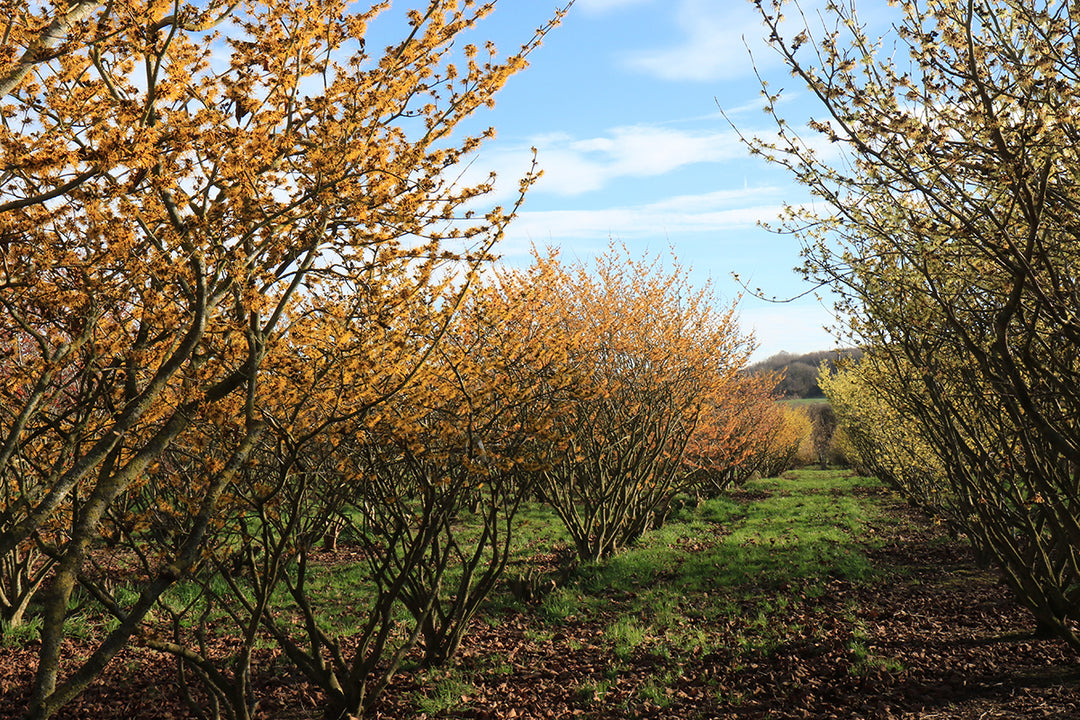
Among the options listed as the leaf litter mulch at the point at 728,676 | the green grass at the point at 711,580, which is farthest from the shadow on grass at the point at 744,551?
the leaf litter mulch at the point at 728,676

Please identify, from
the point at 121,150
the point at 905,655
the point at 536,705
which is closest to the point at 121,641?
the point at 121,150

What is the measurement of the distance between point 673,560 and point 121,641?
8.88 meters

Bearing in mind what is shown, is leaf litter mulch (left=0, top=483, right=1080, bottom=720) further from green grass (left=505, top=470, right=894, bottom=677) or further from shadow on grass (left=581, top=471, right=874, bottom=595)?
shadow on grass (left=581, top=471, right=874, bottom=595)

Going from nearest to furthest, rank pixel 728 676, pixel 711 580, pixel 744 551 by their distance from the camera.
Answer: pixel 728 676
pixel 711 580
pixel 744 551

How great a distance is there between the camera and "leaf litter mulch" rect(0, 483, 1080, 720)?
5535mm

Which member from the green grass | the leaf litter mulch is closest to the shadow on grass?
the green grass

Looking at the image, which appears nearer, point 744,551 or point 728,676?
point 728,676

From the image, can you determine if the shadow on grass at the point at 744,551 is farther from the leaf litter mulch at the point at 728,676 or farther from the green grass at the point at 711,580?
the leaf litter mulch at the point at 728,676

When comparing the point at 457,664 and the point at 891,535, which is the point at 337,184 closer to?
the point at 457,664

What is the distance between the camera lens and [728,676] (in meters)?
6.28

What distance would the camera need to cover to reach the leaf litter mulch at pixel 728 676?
5.54m

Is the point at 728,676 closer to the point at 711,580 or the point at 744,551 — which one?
the point at 711,580

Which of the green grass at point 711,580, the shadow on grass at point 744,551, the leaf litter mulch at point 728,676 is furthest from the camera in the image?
the shadow on grass at point 744,551

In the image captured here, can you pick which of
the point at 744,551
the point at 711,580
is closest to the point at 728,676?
the point at 711,580
